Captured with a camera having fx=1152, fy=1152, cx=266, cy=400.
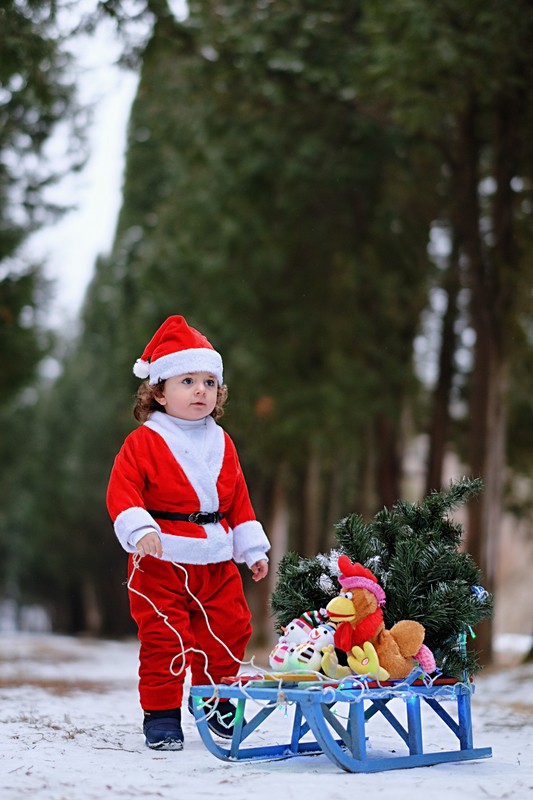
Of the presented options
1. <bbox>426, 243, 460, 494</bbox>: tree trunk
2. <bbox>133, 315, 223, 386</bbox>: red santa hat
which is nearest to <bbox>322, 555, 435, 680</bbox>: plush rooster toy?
<bbox>133, 315, 223, 386</bbox>: red santa hat

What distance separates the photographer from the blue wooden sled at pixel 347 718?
4.14 metres

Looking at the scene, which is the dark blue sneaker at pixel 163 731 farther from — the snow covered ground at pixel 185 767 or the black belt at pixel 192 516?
the black belt at pixel 192 516

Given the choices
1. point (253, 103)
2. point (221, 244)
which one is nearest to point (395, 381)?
point (221, 244)

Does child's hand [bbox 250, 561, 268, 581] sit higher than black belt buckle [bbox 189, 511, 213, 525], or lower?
lower

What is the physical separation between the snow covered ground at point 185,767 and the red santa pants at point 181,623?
299 mm

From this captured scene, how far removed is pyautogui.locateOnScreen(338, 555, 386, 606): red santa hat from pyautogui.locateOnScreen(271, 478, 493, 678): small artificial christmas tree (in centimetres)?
27

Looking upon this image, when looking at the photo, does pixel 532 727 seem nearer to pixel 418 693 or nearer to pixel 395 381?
pixel 418 693

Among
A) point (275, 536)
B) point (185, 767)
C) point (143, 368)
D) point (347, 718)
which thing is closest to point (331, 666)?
point (347, 718)

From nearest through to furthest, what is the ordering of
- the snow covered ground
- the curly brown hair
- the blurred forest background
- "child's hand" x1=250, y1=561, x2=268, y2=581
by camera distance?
the snow covered ground
"child's hand" x1=250, y1=561, x2=268, y2=581
the curly brown hair
the blurred forest background

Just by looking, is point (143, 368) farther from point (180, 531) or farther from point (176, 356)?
point (180, 531)

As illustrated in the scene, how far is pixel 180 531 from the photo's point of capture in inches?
199

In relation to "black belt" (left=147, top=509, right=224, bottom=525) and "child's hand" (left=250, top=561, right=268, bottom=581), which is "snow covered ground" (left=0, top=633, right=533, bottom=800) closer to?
"child's hand" (left=250, top=561, right=268, bottom=581)

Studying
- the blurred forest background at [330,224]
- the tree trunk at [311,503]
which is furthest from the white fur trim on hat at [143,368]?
the tree trunk at [311,503]

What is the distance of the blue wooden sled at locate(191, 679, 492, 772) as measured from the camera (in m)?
4.14
